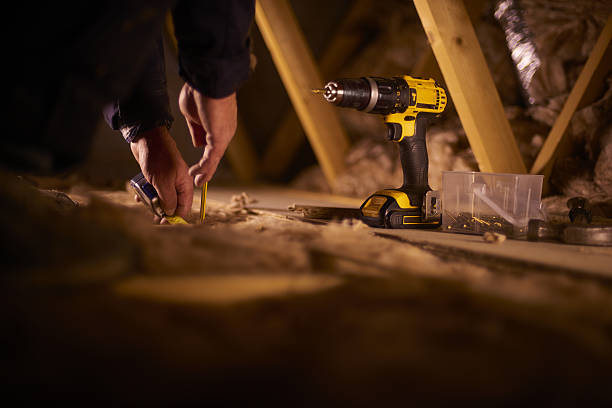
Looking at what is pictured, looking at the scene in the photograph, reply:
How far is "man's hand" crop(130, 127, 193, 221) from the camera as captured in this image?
1.17 meters

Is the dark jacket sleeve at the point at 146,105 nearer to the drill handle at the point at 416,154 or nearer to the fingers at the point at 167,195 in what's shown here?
the fingers at the point at 167,195

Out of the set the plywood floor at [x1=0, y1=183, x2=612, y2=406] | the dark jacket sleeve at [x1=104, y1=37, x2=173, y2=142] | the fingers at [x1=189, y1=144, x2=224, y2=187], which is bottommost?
the plywood floor at [x1=0, y1=183, x2=612, y2=406]

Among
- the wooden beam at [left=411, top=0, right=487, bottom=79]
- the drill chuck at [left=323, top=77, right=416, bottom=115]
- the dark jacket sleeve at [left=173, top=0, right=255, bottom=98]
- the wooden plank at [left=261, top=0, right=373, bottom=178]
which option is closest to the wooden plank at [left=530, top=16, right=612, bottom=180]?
the wooden beam at [left=411, top=0, right=487, bottom=79]

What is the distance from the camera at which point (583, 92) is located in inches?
62.8

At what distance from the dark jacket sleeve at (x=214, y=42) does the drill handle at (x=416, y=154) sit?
637 mm

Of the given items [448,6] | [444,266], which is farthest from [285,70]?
[444,266]

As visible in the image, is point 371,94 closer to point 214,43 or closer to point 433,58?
point 214,43

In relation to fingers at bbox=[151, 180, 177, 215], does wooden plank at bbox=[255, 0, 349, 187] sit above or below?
above

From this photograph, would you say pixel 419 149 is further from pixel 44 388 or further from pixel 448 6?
pixel 44 388

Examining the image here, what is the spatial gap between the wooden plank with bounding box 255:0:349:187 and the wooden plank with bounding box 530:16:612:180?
1089 mm

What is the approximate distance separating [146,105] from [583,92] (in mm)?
1538

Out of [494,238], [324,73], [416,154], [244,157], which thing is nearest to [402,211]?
[416,154]

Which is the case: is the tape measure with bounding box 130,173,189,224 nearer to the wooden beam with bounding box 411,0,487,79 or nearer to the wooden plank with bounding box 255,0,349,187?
the wooden plank with bounding box 255,0,349,187

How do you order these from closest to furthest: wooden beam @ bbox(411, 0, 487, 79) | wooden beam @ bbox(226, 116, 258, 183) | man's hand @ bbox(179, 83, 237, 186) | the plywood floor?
the plywood floor
man's hand @ bbox(179, 83, 237, 186)
wooden beam @ bbox(411, 0, 487, 79)
wooden beam @ bbox(226, 116, 258, 183)
